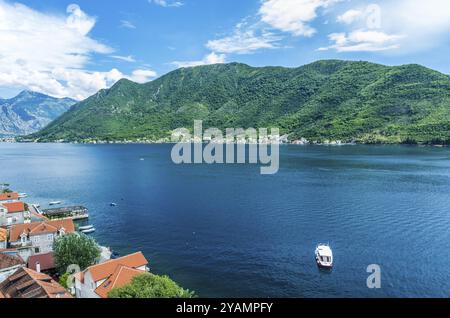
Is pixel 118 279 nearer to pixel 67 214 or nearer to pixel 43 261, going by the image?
pixel 43 261

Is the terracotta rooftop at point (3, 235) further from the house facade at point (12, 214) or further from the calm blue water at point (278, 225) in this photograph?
the calm blue water at point (278, 225)

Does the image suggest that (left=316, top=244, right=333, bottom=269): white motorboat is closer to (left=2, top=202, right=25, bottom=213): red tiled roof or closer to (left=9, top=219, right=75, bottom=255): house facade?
(left=9, top=219, right=75, bottom=255): house facade

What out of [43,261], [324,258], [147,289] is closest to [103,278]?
[147,289]

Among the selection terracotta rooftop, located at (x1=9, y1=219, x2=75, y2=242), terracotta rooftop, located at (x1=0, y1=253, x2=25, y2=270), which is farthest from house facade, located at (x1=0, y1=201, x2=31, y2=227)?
terracotta rooftop, located at (x1=0, y1=253, x2=25, y2=270)

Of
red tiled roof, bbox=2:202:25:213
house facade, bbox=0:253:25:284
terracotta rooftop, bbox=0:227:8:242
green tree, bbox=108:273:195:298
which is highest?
red tiled roof, bbox=2:202:25:213

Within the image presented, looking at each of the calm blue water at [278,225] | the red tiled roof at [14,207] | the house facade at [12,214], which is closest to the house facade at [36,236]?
the calm blue water at [278,225]

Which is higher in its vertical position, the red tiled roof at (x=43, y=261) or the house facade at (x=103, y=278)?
the house facade at (x=103, y=278)

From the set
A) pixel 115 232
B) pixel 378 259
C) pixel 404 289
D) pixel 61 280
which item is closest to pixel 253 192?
pixel 115 232

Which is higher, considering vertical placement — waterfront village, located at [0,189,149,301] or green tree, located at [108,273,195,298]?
green tree, located at [108,273,195,298]
